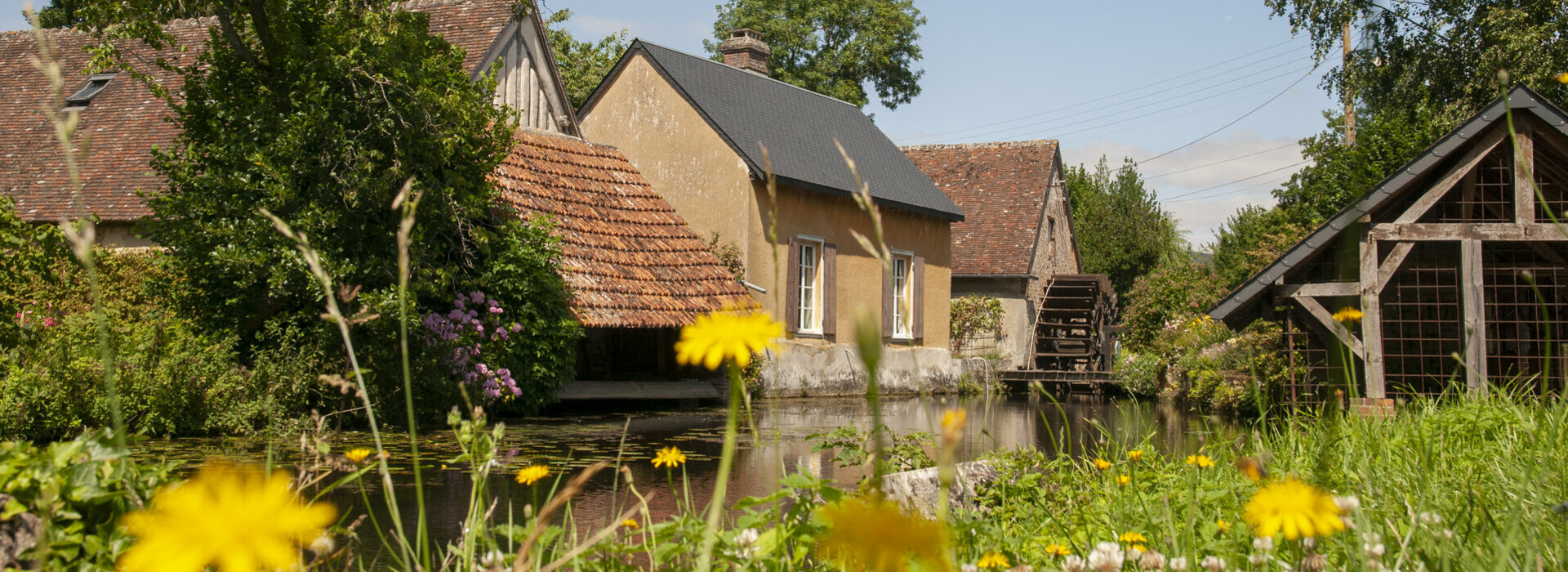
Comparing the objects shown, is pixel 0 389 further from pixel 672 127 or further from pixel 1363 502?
pixel 672 127

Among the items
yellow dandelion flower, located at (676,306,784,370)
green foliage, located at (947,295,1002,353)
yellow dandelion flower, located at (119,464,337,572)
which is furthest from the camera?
green foliage, located at (947,295,1002,353)

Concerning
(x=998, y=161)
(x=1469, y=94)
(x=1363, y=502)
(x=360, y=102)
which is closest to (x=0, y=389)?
(x=360, y=102)

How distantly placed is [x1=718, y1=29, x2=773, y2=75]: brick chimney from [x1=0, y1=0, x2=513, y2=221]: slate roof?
22.0 feet

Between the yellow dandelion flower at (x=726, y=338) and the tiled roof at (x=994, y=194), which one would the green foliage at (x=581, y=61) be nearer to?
the tiled roof at (x=994, y=194)

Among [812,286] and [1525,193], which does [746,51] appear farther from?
[1525,193]

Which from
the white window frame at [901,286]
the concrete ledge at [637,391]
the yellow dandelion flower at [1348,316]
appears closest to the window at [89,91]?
the concrete ledge at [637,391]

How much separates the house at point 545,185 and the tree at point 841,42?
1824cm

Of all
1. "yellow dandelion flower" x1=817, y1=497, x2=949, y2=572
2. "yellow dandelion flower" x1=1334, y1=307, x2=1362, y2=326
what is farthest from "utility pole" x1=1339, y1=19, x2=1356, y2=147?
"yellow dandelion flower" x1=817, y1=497, x2=949, y2=572

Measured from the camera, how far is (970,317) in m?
28.4

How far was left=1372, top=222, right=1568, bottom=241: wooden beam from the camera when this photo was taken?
12430 mm

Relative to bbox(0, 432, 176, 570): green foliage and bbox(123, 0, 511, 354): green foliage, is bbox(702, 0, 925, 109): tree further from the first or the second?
bbox(0, 432, 176, 570): green foliage

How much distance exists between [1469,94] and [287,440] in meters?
20.0

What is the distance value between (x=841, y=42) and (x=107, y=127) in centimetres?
2371

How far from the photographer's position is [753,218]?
1942 cm
